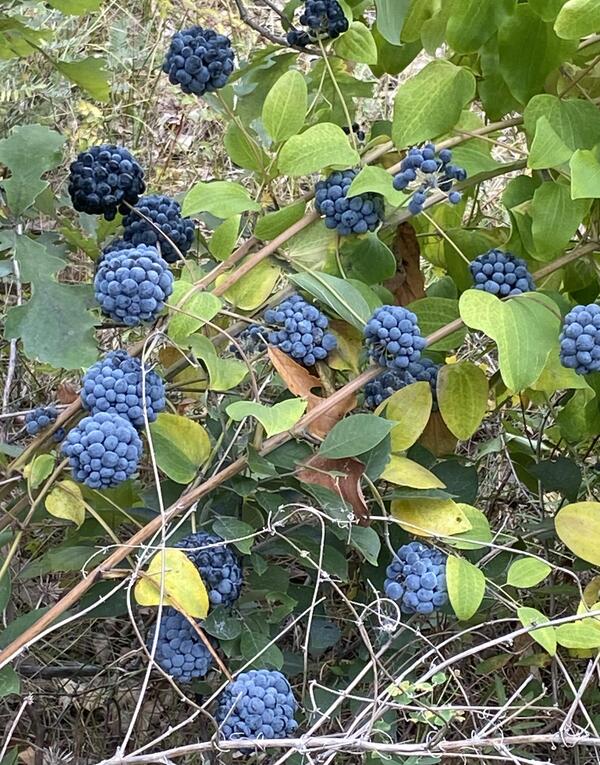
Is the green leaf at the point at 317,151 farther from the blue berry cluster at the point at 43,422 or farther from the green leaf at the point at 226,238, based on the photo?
the blue berry cluster at the point at 43,422

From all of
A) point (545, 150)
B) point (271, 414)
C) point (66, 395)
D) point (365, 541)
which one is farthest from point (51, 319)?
point (545, 150)

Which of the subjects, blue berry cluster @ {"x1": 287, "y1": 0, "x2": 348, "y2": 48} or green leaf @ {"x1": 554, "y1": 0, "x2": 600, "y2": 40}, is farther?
blue berry cluster @ {"x1": 287, "y1": 0, "x2": 348, "y2": 48}

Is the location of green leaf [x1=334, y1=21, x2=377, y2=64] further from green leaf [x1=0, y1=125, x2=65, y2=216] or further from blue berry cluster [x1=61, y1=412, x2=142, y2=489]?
blue berry cluster [x1=61, y1=412, x2=142, y2=489]

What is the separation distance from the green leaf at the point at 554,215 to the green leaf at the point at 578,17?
0.54 feet

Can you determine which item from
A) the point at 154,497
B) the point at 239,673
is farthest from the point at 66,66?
the point at 239,673

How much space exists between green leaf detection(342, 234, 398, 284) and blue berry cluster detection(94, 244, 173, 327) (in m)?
0.23

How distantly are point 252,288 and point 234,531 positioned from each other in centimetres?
25

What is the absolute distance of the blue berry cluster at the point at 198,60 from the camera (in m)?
0.92

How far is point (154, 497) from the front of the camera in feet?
3.09

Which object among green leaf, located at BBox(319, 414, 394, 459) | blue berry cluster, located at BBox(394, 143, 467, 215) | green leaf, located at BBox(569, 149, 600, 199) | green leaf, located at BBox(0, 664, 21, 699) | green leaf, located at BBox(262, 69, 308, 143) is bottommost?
green leaf, located at BBox(0, 664, 21, 699)

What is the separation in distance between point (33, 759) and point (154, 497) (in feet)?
1.43

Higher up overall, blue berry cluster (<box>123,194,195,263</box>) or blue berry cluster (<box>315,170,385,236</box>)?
blue berry cluster (<box>315,170,385,236</box>)

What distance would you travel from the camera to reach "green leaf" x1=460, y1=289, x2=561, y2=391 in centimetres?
83

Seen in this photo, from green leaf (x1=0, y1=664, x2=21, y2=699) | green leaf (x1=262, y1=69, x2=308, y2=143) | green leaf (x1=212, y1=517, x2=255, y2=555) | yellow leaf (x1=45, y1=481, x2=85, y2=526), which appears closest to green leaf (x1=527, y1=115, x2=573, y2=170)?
green leaf (x1=262, y1=69, x2=308, y2=143)
